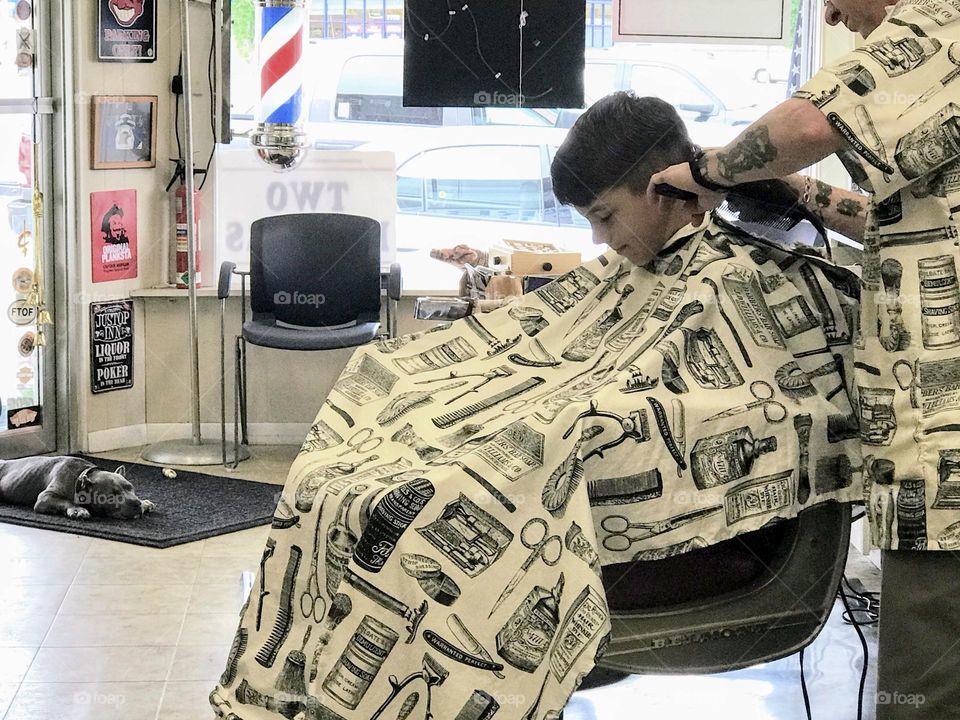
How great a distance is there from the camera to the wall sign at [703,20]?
4.56 m

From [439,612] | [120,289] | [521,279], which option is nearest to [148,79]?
[120,289]

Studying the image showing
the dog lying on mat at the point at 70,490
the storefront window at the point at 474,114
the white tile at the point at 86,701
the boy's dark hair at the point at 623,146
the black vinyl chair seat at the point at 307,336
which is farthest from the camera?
the storefront window at the point at 474,114

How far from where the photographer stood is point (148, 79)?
4691 mm

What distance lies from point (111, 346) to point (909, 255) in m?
3.63

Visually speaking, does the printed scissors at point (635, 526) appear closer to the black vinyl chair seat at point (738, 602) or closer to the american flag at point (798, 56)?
the black vinyl chair seat at point (738, 602)

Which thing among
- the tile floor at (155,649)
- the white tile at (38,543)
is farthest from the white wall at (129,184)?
the tile floor at (155,649)

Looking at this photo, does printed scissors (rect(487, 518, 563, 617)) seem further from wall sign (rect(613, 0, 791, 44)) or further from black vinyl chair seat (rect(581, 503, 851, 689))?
wall sign (rect(613, 0, 791, 44))

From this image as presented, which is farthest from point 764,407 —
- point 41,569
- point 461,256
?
point 41,569

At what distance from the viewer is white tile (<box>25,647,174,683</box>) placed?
2648mm

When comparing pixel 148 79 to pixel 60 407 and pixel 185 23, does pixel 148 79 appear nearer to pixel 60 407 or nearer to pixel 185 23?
pixel 185 23

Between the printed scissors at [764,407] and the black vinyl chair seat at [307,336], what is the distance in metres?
2.66

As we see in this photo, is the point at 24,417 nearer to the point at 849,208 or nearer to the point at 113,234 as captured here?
the point at 113,234

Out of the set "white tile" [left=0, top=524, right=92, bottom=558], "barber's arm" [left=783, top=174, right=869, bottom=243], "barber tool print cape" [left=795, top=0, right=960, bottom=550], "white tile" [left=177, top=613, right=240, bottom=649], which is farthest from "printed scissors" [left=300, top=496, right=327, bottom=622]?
"white tile" [left=0, top=524, right=92, bottom=558]

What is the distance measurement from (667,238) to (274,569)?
0.84 metres
